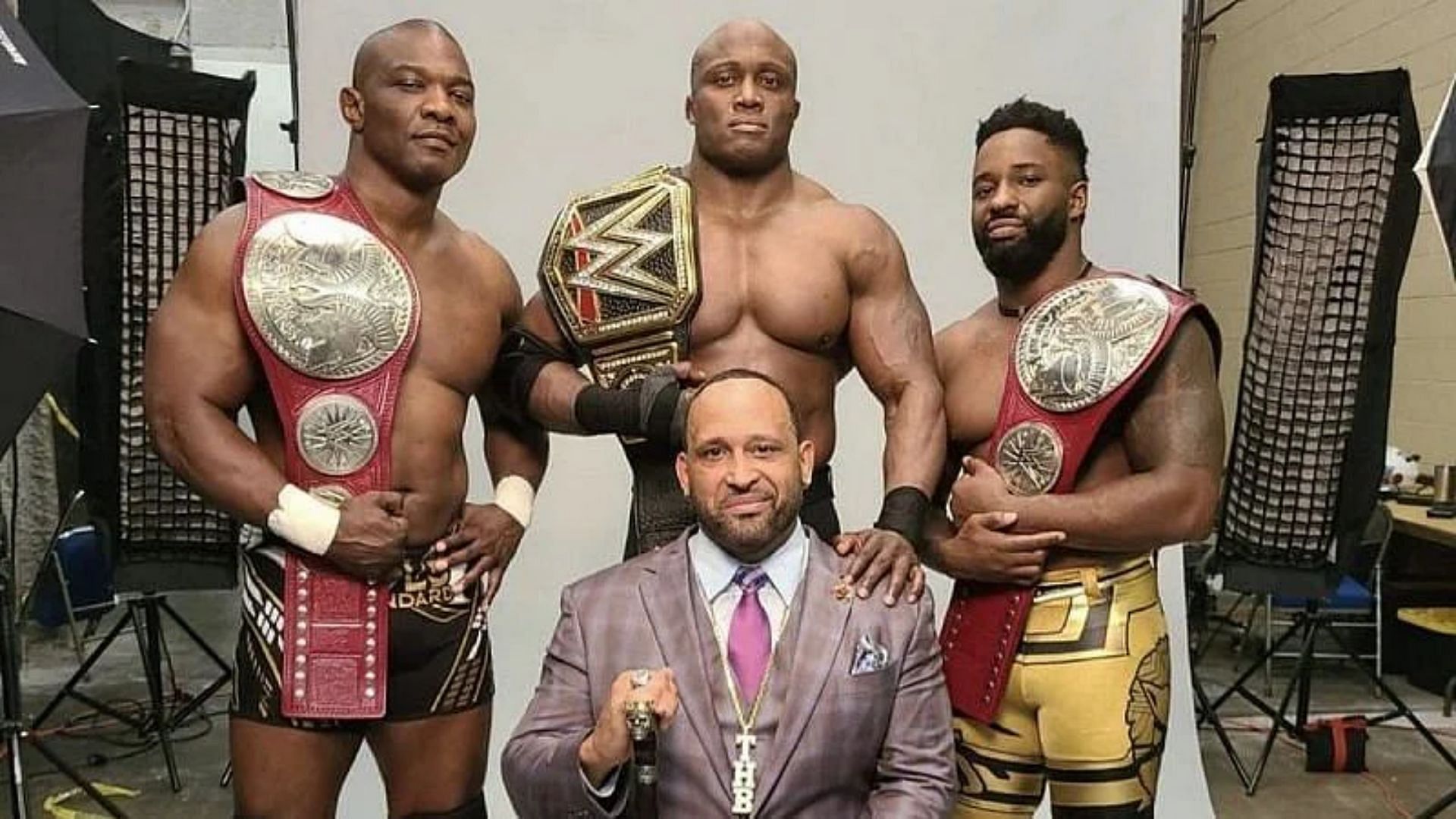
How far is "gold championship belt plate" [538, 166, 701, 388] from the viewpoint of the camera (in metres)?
2.07

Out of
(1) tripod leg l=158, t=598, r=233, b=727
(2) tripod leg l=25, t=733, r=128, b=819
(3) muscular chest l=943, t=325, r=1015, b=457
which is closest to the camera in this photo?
(3) muscular chest l=943, t=325, r=1015, b=457

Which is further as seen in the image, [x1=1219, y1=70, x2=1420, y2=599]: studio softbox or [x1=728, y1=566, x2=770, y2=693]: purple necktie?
[x1=1219, y1=70, x2=1420, y2=599]: studio softbox

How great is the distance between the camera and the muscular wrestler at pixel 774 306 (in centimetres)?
208

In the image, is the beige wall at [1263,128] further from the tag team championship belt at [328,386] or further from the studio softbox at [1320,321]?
the tag team championship belt at [328,386]

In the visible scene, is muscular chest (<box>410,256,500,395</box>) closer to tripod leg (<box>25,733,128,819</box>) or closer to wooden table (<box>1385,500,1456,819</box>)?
tripod leg (<box>25,733,128,819</box>)

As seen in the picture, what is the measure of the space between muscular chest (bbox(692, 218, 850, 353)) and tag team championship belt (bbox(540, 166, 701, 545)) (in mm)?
49

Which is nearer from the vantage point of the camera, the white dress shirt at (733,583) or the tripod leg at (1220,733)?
the white dress shirt at (733,583)

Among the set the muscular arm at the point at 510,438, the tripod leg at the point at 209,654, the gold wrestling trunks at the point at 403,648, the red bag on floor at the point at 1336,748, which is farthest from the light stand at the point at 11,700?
the red bag on floor at the point at 1336,748

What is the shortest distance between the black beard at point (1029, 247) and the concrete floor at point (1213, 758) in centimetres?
247

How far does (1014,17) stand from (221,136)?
2.27m

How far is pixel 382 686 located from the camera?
2.04 m

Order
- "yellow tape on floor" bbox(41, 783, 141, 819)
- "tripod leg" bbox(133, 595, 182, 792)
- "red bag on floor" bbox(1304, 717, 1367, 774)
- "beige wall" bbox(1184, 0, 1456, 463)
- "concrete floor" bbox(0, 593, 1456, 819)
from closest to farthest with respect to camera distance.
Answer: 1. "yellow tape on floor" bbox(41, 783, 141, 819)
2. "concrete floor" bbox(0, 593, 1456, 819)
3. "tripod leg" bbox(133, 595, 182, 792)
4. "red bag on floor" bbox(1304, 717, 1367, 774)
5. "beige wall" bbox(1184, 0, 1456, 463)

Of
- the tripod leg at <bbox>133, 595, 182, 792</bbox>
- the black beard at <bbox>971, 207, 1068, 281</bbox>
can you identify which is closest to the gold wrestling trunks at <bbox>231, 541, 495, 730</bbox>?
the black beard at <bbox>971, 207, 1068, 281</bbox>

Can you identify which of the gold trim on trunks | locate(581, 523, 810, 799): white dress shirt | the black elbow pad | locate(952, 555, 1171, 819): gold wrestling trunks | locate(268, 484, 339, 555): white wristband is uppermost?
the gold trim on trunks
